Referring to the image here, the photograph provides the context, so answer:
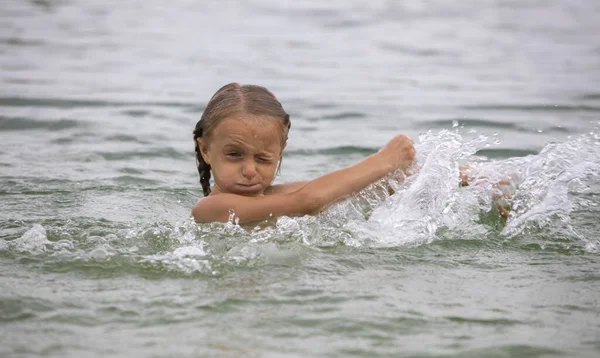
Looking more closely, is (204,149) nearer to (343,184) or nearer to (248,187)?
(248,187)

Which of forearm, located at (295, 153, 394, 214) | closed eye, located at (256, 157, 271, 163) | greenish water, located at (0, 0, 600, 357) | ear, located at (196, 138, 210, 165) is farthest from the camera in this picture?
ear, located at (196, 138, 210, 165)

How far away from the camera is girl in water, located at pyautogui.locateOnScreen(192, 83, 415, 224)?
15.9 feet

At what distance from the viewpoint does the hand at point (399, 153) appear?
193 inches

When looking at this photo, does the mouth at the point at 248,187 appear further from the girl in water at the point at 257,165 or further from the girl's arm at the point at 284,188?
the girl's arm at the point at 284,188

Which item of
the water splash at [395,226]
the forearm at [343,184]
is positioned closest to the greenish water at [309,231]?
the water splash at [395,226]

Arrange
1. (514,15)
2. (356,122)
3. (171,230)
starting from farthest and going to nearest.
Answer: (514,15) < (356,122) < (171,230)

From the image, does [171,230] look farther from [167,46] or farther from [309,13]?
[309,13]

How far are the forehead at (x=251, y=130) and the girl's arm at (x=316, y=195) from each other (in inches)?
12.0

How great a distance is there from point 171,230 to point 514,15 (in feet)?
46.6

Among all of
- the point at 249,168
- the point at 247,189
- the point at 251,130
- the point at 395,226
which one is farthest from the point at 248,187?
the point at 395,226

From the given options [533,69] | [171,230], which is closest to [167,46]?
[533,69]

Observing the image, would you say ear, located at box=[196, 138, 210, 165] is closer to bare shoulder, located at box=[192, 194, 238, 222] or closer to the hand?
bare shoulder, located at box=[192, 194, 238, 222]

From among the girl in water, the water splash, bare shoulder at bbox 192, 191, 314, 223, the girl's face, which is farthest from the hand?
the girl's face

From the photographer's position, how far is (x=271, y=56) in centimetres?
1319
